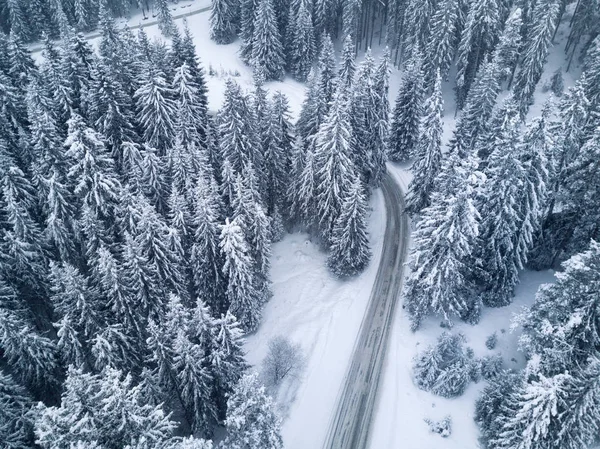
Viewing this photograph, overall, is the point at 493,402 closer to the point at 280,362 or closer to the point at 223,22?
the point at 280,362

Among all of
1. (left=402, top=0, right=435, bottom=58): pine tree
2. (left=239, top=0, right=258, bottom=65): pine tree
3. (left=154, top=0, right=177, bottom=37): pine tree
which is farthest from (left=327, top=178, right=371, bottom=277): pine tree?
(left=154, top=0, right=177, bottom=37): pine tree

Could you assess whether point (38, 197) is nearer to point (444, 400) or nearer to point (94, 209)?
point (94, 209)

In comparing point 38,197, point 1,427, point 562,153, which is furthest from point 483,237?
point 38,197

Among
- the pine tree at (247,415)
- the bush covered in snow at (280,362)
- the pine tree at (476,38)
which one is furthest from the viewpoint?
the pine tree at (476,38)

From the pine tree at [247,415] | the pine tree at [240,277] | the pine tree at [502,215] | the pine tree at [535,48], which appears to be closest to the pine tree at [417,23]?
the pine tree at [535,48]

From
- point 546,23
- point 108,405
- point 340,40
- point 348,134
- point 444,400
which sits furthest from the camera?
point 340,40

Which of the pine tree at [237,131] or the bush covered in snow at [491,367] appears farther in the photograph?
the pine tree at [237,131]

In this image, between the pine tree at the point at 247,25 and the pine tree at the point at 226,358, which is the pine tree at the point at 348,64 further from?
the pine tree at the point at 226,358
